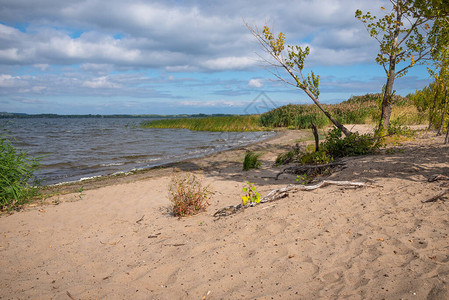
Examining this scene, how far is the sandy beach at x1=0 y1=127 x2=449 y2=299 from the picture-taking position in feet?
9.14

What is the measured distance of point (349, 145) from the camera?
799 cm

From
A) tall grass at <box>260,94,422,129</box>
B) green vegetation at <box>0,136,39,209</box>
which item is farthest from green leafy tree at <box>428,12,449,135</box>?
green vegetation at <box>0,136,39,209</box>

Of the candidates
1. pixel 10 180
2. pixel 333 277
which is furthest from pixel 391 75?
pixel 10 180

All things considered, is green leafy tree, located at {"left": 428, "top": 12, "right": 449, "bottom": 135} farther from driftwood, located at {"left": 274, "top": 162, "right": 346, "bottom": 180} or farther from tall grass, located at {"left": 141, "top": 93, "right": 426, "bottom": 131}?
tall grass, located at {"left": 141, "top": 93, "right": 426, "bottom": 131}

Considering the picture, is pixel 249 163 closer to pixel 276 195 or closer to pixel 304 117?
pixel 276 195

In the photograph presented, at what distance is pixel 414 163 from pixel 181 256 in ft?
15.8

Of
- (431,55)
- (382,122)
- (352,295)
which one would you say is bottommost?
(352,295)

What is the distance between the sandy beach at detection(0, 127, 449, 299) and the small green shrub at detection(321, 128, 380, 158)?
5.45 ft

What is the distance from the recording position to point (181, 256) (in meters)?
3.69

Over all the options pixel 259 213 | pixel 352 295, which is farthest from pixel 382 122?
pixel 352 295

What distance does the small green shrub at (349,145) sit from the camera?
779cm

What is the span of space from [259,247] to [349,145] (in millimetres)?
5467

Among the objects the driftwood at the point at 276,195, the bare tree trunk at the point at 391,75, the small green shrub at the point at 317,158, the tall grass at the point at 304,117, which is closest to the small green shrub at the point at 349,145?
the small green shrub at the point at 317,158

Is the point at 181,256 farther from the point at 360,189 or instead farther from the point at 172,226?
the point at 360,189
